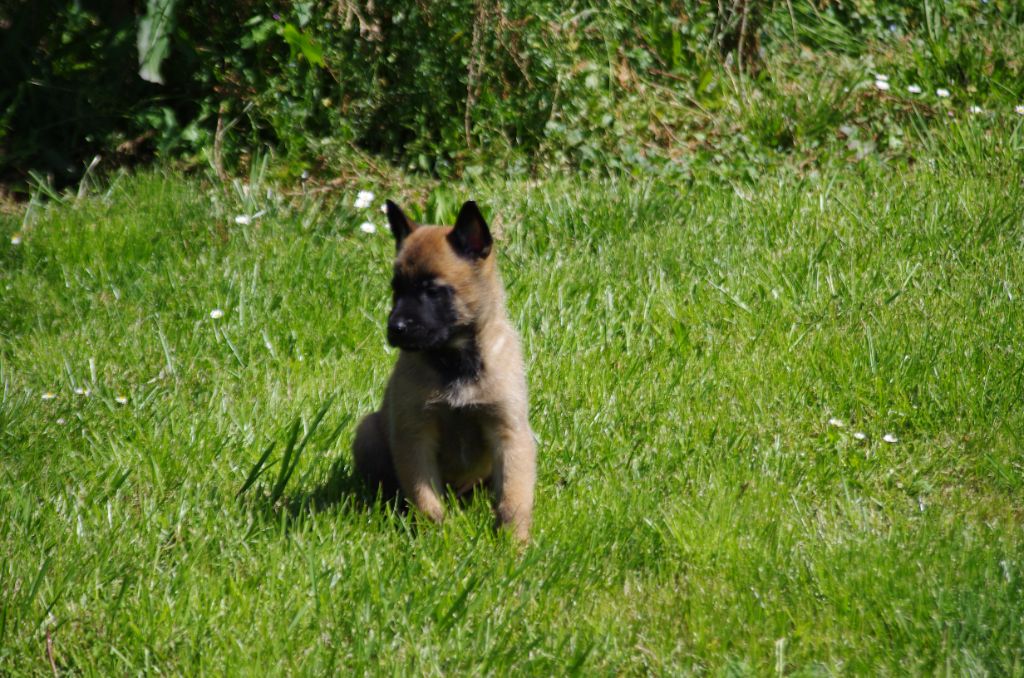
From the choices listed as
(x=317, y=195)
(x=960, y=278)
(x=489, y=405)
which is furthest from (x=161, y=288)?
(x=960, y=278)

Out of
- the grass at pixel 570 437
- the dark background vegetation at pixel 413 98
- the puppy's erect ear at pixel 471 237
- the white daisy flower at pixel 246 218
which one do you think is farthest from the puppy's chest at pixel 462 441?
the dark background vegetation at pixel 413 98

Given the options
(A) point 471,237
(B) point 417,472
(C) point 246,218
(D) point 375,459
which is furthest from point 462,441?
(C) point 246,218

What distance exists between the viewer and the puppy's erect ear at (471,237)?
13.0 feet

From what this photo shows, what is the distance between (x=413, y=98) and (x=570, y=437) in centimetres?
359

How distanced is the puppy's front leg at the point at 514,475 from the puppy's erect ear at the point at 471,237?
636mm

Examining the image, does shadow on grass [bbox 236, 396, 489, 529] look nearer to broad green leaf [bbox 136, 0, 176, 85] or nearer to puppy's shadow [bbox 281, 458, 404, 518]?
puppy's shadow [bbox 281, 458, 404, 518]

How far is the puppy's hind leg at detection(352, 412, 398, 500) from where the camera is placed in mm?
4176

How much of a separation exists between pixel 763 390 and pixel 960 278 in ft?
4.65

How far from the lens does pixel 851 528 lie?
3932 mm

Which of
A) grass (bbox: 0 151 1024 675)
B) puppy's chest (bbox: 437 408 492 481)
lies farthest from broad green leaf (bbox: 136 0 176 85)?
puppy's chest (bbox: 437 408 492 481)

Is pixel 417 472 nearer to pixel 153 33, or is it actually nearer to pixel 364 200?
pixel 364 200

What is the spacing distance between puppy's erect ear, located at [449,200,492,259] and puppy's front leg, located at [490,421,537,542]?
636 millimetres

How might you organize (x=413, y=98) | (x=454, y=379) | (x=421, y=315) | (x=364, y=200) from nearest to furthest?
(x=421, y=315) < (x=454, y=379) < (x=364, y=200) < (x=413, y=98)

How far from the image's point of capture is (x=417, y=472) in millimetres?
3889
